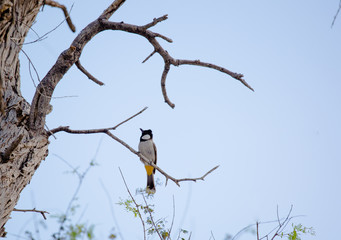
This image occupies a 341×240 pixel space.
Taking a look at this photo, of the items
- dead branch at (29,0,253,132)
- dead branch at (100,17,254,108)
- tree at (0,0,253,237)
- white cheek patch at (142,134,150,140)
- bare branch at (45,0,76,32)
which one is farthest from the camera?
white cheek patch at (142,134,150,140)

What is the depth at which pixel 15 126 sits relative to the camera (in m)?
2.96

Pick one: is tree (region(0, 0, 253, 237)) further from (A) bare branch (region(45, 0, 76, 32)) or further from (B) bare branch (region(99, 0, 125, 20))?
(B) bare branch (region(99, 0, 125, 20))

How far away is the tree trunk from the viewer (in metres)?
2.76

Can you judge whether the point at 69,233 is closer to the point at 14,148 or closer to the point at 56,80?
the point at 14,148

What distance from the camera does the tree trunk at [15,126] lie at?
2.76 m

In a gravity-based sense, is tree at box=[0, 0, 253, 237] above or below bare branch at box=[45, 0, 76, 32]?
below

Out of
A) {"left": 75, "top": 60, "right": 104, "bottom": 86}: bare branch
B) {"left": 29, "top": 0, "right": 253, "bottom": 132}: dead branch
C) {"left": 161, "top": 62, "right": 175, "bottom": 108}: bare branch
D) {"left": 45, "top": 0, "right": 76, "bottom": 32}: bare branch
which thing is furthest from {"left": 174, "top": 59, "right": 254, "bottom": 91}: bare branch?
{"left": 45, "top": 0, "right": 76, "bottom": 32}: bare branch

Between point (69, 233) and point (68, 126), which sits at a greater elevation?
point (68, 126)

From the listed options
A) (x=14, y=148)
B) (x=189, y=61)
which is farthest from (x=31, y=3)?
(x=189, y=61)

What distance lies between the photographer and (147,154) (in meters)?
9.57

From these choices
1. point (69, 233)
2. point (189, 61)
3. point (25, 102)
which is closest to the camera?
point (69, 233)

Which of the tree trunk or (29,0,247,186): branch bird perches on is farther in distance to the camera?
(29,0,247,186): branch bird perches on

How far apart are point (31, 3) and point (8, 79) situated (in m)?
0.60

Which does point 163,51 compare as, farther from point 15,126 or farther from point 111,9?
point 15,126
